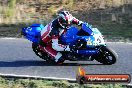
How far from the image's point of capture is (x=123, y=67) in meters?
13.7

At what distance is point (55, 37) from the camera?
1409 centimetres

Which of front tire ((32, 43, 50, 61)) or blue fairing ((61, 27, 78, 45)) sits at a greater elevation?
blue fairing ((61, 27, 78, 45))

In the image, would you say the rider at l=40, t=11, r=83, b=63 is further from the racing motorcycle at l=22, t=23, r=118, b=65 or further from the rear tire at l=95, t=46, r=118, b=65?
the rear tire at l=95, t=46, r=118, b=65

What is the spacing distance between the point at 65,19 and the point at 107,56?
151cm

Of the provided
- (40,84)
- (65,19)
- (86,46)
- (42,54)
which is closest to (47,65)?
(42,54)

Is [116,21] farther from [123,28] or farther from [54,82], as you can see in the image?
[54,82]

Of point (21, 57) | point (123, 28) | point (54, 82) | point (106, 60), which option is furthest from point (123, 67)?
point (123, 28)

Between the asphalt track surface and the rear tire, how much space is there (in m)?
0.14

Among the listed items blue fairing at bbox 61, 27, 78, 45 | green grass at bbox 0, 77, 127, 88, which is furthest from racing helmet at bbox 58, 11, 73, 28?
green grass at bbox 0, 77, 127, 88

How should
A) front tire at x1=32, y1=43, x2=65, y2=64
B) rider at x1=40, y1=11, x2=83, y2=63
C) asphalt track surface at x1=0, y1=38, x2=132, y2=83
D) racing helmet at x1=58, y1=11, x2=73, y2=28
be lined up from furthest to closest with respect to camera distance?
front tire at x1=32, y1=43, x2=65, y2=64
rider at x1=40, y1=11, x2=83, y2=63
racing helmet at x1=58, y1=11, x2=73, y2=28
asphalt track surface at x1=0, y1=38, x2=132, y2=83

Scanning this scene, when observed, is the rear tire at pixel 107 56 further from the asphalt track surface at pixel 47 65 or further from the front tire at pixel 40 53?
the front tire at pixel 40 53

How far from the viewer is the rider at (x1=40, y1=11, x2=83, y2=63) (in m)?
13.9

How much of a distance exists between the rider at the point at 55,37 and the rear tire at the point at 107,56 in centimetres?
91

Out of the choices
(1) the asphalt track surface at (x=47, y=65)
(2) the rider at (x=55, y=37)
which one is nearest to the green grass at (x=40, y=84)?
(1) the asphalt track surface at (x=47, y=65)
